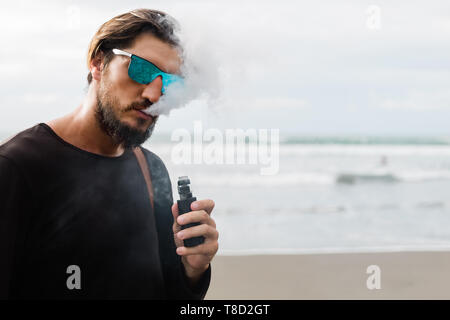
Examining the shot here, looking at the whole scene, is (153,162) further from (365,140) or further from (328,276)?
(365,140)

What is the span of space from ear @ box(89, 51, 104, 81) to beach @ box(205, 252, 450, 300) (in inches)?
107

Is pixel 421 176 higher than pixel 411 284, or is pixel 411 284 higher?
pixel 421 176

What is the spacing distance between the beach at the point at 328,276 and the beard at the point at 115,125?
2665 mm

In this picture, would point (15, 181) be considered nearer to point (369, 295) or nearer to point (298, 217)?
point (369, 295)

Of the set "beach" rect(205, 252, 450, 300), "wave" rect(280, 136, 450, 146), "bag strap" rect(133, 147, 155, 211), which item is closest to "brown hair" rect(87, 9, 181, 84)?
"bag strap" rect(133, 147, 155, 211)

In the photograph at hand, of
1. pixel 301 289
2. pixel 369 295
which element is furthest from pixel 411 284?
pixel 301 289

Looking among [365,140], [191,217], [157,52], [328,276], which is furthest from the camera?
[365,140]

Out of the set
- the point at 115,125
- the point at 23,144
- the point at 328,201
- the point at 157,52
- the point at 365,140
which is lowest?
the point at 23,144

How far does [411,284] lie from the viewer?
13.5 ft

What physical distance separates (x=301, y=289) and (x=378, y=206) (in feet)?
17.9

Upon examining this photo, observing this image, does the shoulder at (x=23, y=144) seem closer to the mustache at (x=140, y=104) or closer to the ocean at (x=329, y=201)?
the mustache at (x=140, y=104)

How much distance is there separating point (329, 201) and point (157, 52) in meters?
8.30

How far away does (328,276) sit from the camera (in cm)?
428

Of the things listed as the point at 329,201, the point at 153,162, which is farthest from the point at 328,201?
the point at 153,162
